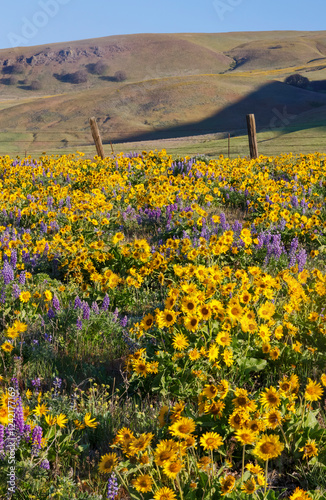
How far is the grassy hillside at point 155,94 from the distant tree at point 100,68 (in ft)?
2.34

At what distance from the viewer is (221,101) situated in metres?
62.2

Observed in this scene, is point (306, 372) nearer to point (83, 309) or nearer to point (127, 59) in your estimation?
point (83, 309)

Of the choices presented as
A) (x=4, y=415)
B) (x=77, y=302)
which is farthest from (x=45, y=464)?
(x=77, y=302)

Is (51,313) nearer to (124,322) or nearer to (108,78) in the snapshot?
(124,322)

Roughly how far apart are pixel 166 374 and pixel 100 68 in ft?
543

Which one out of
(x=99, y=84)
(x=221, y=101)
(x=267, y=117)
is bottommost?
(x=267, y=117)

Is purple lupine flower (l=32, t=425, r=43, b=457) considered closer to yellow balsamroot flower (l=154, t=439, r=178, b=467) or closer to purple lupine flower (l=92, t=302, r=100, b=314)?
yellow balsamroot flower (l=154, t=439, r=178, b=467)

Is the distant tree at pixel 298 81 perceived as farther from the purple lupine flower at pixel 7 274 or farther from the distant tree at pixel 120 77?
the distant tree at pixel 120 77

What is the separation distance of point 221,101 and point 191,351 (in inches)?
2538

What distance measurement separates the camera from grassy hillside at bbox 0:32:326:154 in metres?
50.9

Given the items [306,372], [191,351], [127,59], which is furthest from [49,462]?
[127,59]

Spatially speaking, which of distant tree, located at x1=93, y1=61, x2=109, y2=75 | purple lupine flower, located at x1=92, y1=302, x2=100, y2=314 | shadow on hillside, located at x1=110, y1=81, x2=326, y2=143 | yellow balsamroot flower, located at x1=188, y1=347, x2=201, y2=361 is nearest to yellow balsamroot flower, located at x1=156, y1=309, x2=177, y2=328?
yellow balsamroot flower, located at x1=188, y1=347, x2=201, y2=361

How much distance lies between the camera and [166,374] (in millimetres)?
2939

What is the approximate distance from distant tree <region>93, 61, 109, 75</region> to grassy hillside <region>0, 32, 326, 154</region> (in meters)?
0.71
